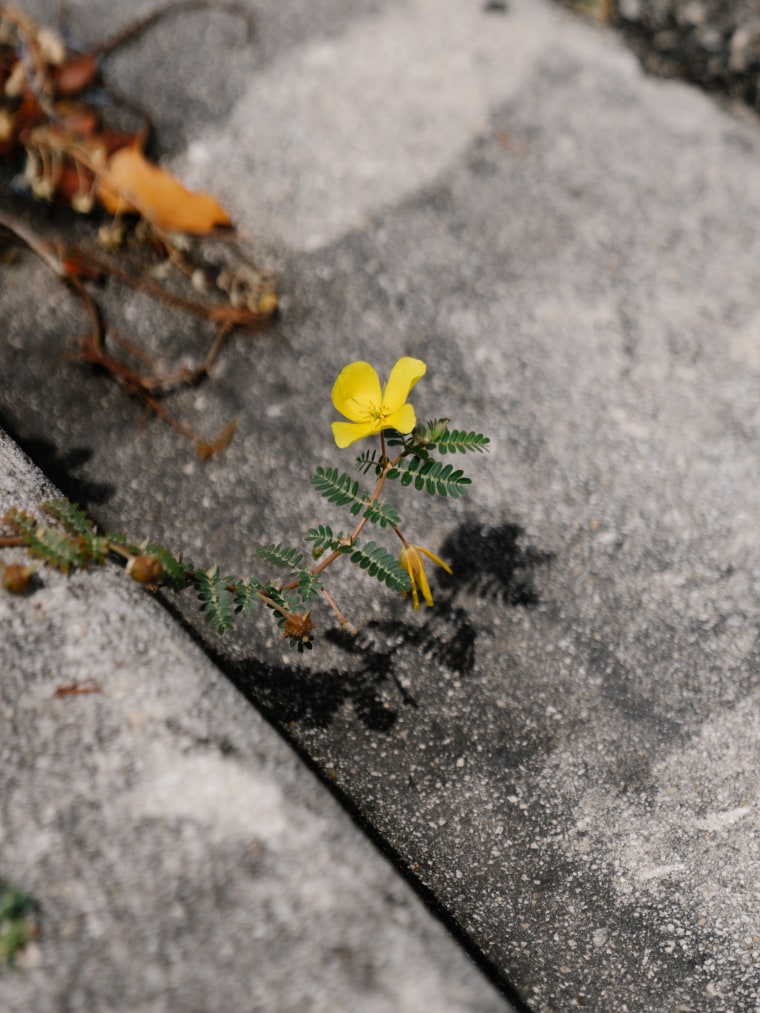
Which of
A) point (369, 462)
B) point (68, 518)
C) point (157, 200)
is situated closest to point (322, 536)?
point (369, 462)

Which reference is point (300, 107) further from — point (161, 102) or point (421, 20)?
point (421, 20)

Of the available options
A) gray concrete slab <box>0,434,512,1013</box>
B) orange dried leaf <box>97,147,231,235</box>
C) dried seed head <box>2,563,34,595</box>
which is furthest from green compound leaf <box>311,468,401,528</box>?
orange dried leaf <box>97,147,231,235</box>

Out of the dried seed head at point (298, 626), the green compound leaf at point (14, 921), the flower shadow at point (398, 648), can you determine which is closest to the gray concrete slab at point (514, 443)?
the flower shadow at point (398, 648)

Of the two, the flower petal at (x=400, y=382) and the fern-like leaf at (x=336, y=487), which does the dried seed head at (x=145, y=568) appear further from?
the flower petal at (x=400, y=382)

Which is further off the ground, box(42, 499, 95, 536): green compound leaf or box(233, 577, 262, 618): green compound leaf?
box(42, 499, 95, 536): green compound leaf


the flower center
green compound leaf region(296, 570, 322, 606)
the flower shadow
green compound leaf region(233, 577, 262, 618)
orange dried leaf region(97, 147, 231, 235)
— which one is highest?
the flower center

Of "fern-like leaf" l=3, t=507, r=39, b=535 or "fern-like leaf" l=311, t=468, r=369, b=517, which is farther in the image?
"fern-like leaf" l=311, t=468, r=369, b=517

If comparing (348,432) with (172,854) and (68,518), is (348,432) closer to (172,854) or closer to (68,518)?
(68,518)

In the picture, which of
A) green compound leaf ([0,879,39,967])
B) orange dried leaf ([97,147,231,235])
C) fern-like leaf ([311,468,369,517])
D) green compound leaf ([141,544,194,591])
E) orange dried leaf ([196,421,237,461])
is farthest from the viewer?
orange dried leaf ([97,147,231,235])

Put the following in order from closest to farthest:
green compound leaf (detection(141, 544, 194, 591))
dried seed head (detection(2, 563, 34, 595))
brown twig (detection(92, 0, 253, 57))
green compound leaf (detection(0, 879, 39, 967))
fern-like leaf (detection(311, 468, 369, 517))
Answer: green compound leaf (detection(0, 879, 39, 967)) → dried seed head (detection(2, 563, 34, 595)) → green compound leaf (detection(141, 544, 194, 591)) → fern-like leaf (detection(311, 468, 369, 517)) → brown twig (detection(92, 0, 253, 57))

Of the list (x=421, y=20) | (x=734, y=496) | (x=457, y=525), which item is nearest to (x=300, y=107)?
(x=421, y=20)

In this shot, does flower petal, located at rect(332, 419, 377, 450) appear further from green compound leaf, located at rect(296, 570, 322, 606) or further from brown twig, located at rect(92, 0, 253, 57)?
brown twig, located at rect(92, 0, 253, 57)
